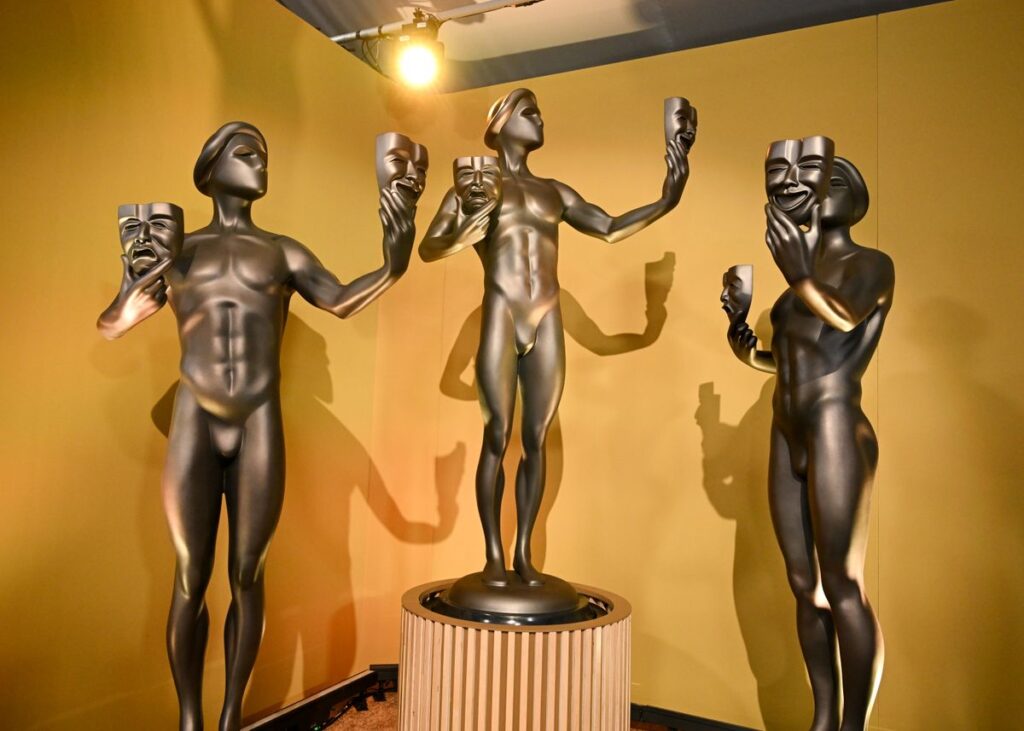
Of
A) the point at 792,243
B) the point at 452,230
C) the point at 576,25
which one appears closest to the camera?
the point at 792,243

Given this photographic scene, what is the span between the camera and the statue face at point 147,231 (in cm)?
221

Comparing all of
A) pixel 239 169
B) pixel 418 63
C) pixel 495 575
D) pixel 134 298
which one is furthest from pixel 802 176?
pixel 418 63

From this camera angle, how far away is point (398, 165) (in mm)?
2322

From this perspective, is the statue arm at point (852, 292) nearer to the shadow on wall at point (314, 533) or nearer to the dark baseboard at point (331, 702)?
the shadow on wall at point (314, 533)

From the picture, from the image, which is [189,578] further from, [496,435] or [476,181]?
[476,181]

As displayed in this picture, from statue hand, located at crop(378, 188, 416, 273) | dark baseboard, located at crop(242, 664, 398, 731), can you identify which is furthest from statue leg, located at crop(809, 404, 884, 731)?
dark baseboard, located at crop(242, 664, 398, 731)

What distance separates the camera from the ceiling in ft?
12.6

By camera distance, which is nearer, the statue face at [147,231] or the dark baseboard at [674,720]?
the statue face at [147,231]

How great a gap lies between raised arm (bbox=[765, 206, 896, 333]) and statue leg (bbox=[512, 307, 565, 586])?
805 mm

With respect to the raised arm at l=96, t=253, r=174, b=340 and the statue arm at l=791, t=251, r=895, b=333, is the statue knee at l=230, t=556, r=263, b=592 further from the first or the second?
the statue arm at l=791, t=251, r=895, b=333

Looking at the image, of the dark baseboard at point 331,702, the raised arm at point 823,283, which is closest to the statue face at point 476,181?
the raised arm at point 823,283

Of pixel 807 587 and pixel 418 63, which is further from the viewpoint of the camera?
pixel 418 63

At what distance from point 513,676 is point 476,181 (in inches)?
57.5

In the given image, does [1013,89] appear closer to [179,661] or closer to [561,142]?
[561,142]
